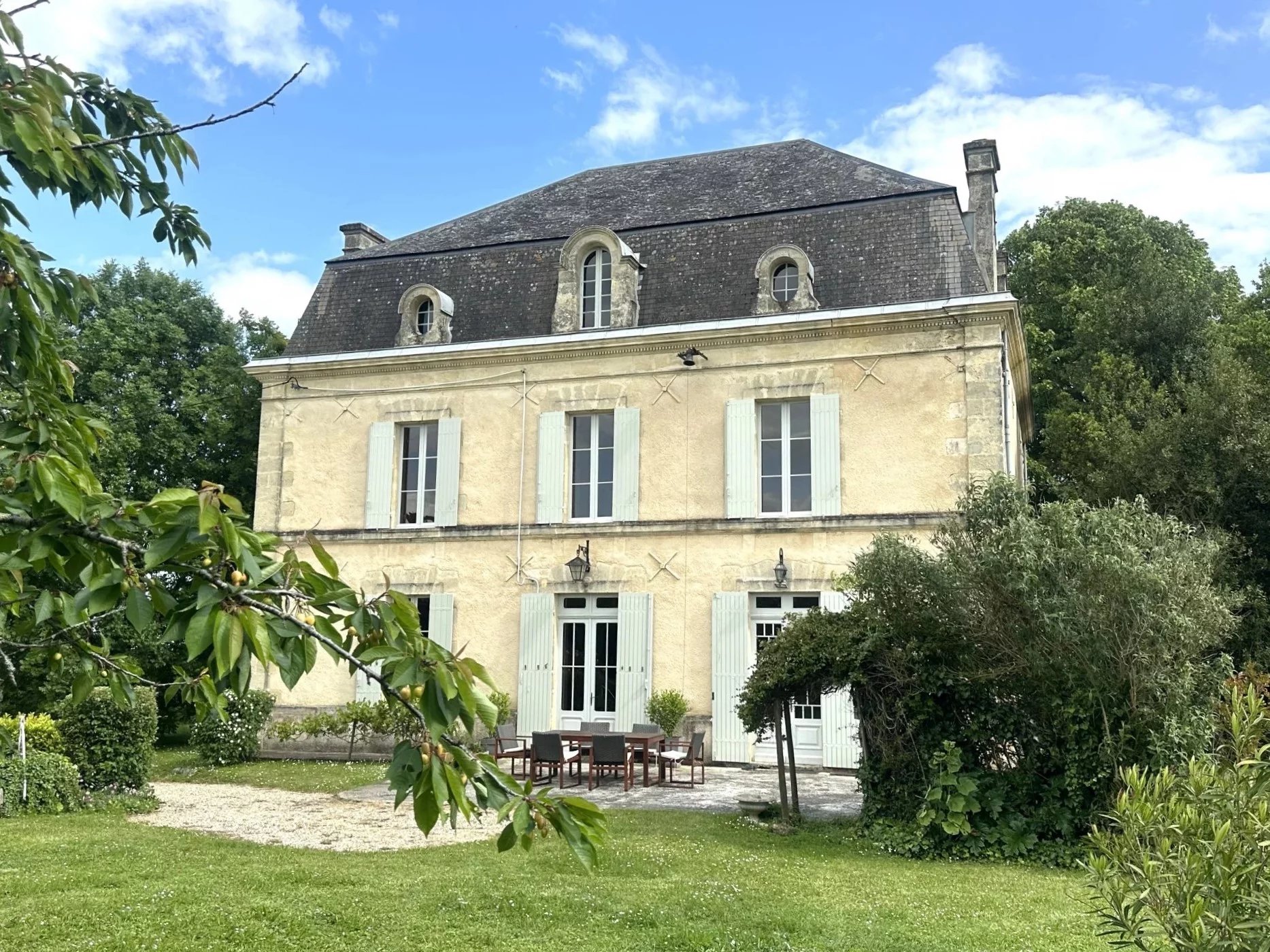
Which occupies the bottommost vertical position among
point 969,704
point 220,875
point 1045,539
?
point 220,875

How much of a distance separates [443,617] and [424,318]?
15.6 ft

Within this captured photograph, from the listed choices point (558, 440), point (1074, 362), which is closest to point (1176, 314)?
point (1074, 362)

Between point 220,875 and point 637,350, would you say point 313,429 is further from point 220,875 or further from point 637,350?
point 220,875

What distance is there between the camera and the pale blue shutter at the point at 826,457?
1381 cm

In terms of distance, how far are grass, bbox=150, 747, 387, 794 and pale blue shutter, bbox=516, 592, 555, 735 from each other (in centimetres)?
205

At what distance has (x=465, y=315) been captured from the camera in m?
16.1

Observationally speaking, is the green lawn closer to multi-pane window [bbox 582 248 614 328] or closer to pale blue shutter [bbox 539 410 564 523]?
pale blue shutter [bbox 539 410 564 523]

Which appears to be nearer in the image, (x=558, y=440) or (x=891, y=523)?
(x=891, y=523)

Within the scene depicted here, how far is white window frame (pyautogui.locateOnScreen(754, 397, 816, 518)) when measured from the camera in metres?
14.1

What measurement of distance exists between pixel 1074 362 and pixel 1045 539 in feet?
44.0

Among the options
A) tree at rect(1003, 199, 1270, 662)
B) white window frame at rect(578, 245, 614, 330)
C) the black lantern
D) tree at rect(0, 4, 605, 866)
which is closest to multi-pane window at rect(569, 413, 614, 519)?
the black lantern

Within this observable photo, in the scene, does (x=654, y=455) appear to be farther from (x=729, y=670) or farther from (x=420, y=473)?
(x=420, y=473)

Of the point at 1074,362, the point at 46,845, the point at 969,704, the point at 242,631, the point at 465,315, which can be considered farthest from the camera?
the point at 1074,362

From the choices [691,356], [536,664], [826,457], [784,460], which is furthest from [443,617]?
[826,457]
